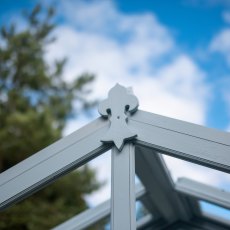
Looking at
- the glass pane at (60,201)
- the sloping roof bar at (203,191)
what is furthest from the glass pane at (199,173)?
the glass pane at (60,201)

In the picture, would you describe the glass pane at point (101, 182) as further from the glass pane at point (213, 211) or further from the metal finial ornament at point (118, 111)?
the metal finial ornament at point (118, 111)

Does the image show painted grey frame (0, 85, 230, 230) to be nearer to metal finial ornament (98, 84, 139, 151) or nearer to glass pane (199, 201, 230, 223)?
metal finial ornament (98, 84, 139, 151)

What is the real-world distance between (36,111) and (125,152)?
6748 millimetres

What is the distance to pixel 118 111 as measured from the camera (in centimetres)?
155

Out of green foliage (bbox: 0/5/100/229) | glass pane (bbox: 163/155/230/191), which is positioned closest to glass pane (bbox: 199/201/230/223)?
glass pane (bbox: 163/155/230/191)

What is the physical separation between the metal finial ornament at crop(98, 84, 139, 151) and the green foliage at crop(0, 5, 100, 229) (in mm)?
5603

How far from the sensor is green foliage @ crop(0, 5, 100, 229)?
678cm

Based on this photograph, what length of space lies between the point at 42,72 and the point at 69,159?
294 inches

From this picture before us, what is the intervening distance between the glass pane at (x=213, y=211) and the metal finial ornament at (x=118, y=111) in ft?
5.41

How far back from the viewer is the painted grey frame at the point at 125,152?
4.29 feet

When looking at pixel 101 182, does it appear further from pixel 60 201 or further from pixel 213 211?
pixel 213 211

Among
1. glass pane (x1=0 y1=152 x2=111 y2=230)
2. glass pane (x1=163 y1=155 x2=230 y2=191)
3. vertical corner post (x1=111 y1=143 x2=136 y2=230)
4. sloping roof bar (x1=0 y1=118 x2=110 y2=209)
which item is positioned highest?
glass pane (x1=0 y1=152 x2=111 y2=230)

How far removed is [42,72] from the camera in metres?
8.58

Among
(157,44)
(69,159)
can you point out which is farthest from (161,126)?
(157,44)
